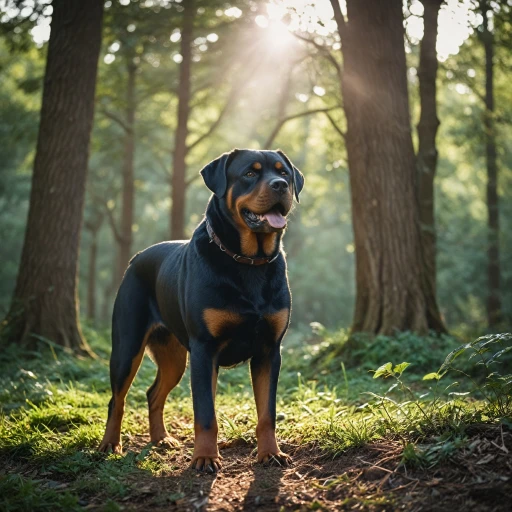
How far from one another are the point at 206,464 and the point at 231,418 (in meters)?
1.63

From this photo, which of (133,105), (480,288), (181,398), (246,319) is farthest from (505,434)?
(480,288)

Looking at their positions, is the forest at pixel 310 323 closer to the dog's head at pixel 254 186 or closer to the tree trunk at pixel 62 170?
the tree trunk at pixel 62 170

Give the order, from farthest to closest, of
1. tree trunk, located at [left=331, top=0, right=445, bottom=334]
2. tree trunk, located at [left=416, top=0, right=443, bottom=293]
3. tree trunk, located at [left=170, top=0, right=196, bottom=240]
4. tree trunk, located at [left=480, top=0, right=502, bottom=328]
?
1. tree trunk, located at [left=480, top=0, right=502, bottom=328]
2. tree trunk, located at [left=170, top=0, right=196, bottom=240]
3. tree trunk, located at [left=416, top=0, right=443, bottom=293]
4. tree trunk, located at [left=331, top=0, right=445, bottom=334]

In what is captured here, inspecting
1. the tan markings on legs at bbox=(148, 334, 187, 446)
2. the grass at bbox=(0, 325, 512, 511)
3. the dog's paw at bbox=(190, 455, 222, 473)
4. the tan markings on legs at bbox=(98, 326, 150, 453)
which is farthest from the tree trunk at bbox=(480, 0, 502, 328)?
the dog's paw at bbox=(190, 455, 222, 473)

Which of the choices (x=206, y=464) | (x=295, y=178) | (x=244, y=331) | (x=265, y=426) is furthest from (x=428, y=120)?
(x=206, y=464)

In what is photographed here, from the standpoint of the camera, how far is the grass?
152 inches

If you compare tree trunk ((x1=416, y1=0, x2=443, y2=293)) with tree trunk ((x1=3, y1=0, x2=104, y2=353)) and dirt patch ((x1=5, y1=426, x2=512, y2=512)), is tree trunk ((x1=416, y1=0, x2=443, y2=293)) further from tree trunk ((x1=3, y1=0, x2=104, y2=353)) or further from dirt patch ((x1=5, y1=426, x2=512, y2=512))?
dirt patch ((x1=5, y1=426, x2=512, y2=512))

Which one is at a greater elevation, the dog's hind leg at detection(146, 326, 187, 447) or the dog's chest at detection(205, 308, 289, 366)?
the dog's chest at detection(205, 308, 289, 366)

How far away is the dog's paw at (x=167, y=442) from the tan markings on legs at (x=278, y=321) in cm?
143

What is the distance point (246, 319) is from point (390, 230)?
15.9 ft

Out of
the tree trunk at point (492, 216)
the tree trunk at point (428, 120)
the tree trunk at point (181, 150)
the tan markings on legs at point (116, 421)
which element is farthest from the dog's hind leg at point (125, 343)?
the tree trunk at point (492, 216)

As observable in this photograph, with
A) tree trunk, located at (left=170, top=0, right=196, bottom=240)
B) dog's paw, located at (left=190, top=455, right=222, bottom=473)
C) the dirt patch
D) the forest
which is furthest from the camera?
tree trunk, located at (left=170, top=0, right=196, bottom=240)

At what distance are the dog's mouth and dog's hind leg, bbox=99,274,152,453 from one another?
151cm

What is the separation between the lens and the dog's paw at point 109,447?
16.4 ft
